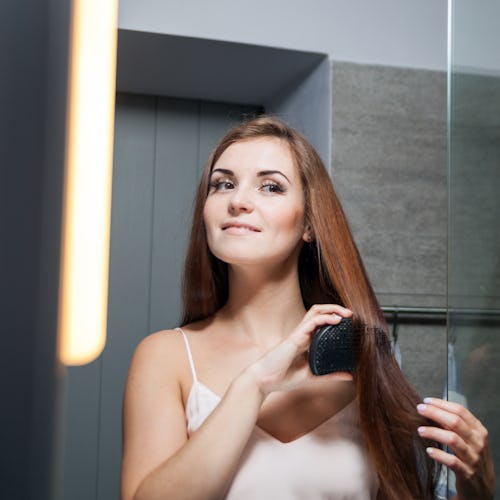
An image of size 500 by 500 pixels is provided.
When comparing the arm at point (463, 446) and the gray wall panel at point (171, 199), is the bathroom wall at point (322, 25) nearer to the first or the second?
the gray wall panel at point (171, 199)

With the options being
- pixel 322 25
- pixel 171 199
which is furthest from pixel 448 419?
pixel 171 199

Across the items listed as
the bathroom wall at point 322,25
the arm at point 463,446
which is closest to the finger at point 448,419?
the arm at point 463,446

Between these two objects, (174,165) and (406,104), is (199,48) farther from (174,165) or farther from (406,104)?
(406,104)

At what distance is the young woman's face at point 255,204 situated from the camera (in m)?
0.84

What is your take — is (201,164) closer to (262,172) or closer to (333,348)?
(262,172)

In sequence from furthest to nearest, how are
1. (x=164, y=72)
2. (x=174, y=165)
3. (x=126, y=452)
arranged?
(x=174, y=165) → (x=164, y=72) → (x=126, y=452)

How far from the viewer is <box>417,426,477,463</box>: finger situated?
66cm

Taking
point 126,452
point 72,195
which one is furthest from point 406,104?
point 72,195

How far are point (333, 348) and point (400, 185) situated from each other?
37.0 inches

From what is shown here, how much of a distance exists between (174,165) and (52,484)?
5.62ft

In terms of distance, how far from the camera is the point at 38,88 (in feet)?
0.53

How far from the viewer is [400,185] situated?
5.35 ft

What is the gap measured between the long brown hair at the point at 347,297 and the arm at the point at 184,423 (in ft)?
0.28

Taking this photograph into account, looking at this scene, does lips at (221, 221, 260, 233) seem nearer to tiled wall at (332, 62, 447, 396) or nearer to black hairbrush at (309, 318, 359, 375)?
black hairbrush at (309, 318, 359, 375)
